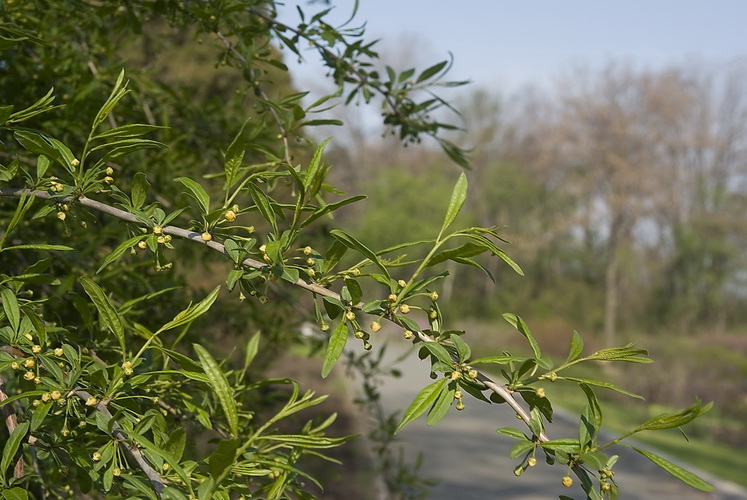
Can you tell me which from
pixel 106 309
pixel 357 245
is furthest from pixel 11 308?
pixel 357 245

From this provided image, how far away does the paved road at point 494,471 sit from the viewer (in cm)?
707

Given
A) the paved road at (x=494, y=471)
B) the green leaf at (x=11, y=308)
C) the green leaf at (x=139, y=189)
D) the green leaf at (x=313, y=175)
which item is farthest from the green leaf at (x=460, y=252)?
the paved road at (x=494, y=471)

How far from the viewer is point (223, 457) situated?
693 mm

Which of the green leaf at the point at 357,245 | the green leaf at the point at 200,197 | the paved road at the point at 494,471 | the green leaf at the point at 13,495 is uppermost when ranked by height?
the green leaf at the point at 200,197

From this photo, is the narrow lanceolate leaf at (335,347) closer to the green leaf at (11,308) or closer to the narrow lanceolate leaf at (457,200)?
the narrow lanceolate leaf at (457,200)

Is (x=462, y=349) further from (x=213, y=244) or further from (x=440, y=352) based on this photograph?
(x=213, y=244)

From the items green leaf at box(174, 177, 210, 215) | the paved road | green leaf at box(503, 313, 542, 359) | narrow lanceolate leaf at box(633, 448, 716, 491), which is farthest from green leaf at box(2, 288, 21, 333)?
the paved road

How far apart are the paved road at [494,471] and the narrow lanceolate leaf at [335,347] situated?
485 centimetres

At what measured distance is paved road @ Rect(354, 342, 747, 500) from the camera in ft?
23.2

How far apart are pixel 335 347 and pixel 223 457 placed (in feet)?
0.60

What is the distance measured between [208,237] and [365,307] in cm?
20

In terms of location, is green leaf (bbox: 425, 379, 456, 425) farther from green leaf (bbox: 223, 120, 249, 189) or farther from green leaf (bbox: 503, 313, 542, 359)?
green leaf (bbox: 223, 120, 249, 189)

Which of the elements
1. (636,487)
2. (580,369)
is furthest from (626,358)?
(580,369)

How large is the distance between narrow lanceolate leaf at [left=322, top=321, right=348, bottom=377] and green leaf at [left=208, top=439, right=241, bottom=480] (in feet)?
A: 0.44
